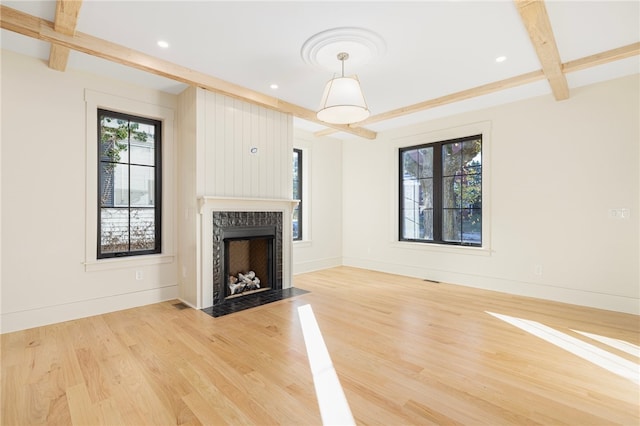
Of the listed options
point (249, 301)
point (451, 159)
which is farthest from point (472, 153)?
point (249, 301)

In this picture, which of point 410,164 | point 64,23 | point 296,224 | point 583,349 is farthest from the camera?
point 296,224

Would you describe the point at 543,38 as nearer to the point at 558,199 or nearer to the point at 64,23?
the point at 558,199

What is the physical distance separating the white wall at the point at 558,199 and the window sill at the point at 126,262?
13.4 feet

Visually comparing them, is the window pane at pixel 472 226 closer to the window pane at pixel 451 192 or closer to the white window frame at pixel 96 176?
the window pane at pixel 451 192

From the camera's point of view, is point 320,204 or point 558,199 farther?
point 320,204

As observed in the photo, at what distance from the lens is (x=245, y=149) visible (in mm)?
4184

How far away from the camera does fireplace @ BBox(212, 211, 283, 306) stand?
388 centimetres

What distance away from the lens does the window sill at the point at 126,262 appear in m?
3.50

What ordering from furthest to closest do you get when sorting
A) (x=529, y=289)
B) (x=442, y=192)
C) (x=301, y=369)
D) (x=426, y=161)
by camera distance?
(x=426, y=161) → (x=442, y=192) → (x=529, y=289) → (x=301, y=369)

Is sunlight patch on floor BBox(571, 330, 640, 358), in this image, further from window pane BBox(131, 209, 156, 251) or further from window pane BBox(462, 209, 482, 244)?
window pane BBox(131, 209, 156, 251)

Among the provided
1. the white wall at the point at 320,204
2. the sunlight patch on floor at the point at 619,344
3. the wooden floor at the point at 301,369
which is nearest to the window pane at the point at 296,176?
the white wall at the point at 320,204

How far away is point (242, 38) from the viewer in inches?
112

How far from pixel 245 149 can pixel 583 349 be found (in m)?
4.13

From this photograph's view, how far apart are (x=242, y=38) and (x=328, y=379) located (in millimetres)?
2955
